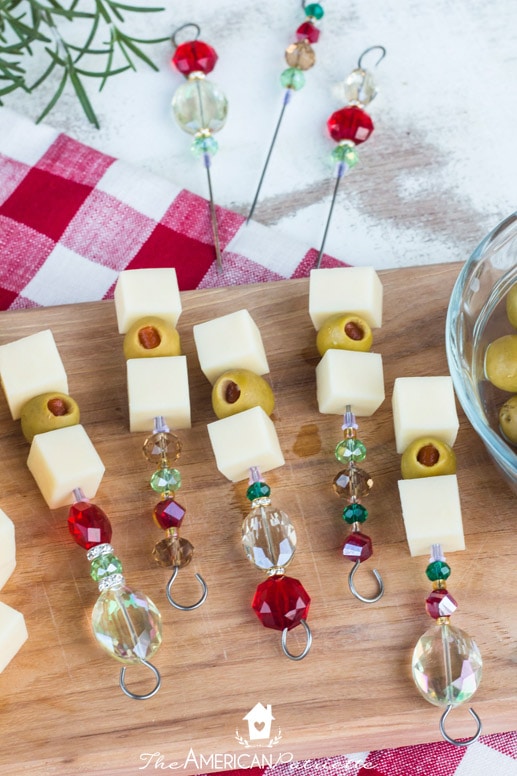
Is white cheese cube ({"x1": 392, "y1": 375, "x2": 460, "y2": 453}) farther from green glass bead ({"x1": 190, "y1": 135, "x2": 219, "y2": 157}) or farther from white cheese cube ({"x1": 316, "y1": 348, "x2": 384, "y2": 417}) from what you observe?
green glass bead ({"x1": 190, "y1": 135, "x2": 219, "y2": 157})

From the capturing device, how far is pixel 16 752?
899 mm

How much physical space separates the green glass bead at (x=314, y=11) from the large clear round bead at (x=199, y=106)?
7.5 inches

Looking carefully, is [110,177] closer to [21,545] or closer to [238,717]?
[21,545]

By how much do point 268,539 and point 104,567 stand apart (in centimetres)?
17

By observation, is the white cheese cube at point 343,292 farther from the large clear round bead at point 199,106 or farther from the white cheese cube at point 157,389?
the large clear round bead at point 199,106

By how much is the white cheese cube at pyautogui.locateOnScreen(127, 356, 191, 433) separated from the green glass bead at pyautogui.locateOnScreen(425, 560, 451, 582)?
11.8 inches

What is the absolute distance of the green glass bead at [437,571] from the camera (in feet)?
3.11

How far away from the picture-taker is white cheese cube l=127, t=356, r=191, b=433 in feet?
3.29

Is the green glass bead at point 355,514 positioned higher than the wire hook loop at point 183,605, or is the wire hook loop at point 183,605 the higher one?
the green glass bead at point 355,514

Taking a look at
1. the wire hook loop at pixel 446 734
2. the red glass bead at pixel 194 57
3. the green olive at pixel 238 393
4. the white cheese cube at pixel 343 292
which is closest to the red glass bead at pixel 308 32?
the red glass bead at pixel 194 57

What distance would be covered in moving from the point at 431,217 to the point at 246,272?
0.87 feet

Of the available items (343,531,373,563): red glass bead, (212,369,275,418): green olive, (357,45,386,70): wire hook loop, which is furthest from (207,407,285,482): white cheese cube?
(357,45,386,70): wire hook loop

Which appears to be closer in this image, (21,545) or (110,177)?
(21,545)

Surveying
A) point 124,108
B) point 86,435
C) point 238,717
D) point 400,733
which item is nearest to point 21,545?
point 86,435
